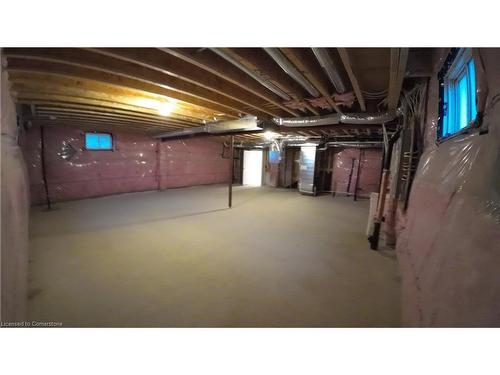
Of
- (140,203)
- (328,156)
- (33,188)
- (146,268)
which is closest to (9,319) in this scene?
(146,268)

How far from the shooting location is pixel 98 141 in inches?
225

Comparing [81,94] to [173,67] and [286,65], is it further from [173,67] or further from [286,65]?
[286,65]

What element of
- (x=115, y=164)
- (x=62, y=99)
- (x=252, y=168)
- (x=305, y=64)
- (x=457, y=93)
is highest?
(x=305, y=64)

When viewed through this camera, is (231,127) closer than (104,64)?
No

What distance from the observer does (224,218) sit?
13.6ft

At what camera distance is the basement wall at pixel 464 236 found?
751 millimetres

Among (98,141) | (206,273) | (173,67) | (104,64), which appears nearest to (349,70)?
(173,67)

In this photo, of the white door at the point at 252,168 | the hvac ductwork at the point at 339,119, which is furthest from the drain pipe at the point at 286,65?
the white door at the point at 252,168

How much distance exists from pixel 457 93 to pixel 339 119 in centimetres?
160

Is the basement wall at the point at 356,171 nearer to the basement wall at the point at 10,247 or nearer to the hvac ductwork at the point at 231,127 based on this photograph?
the hvac ductwork at the point at 231,127

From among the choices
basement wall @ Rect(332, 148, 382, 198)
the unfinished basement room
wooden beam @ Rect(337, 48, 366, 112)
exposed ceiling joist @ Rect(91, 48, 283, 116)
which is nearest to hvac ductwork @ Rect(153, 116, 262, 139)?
the unfinished basement room

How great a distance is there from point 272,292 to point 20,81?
3482 millimetres

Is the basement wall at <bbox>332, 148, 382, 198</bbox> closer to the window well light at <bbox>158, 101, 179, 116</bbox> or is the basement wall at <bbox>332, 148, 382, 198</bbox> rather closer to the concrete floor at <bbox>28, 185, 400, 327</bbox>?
the concrete floor at <bbox>28, 185, 400, 327</bbox>

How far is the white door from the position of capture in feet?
31.4
